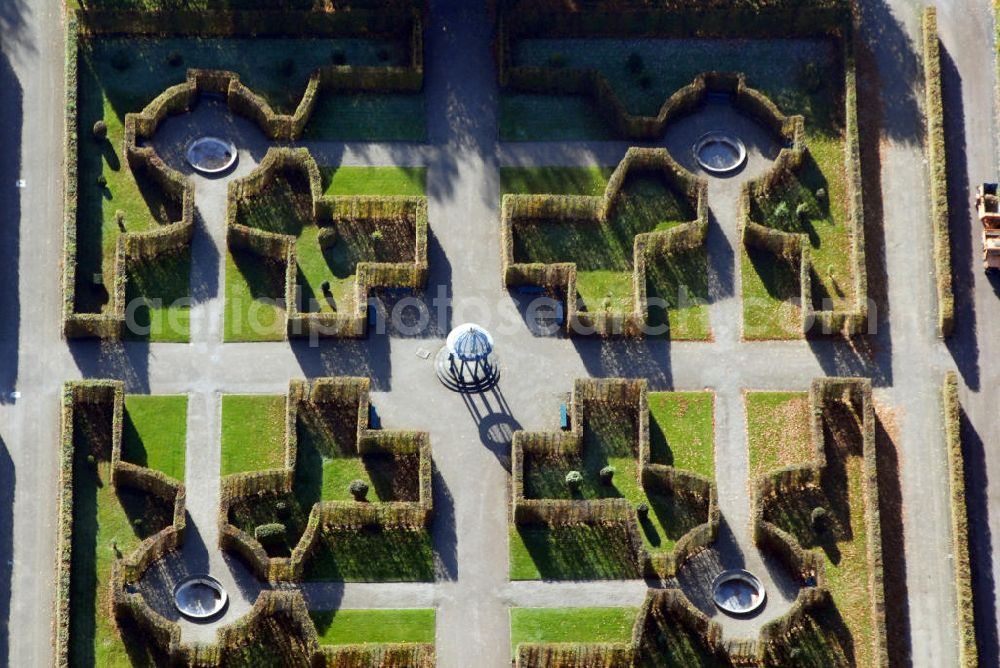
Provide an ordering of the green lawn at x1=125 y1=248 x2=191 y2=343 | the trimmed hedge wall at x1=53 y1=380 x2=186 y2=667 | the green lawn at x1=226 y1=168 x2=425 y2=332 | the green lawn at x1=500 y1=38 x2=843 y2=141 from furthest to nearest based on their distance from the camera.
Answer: the green lawn at x1=500 y1=38 x2=843 y2=141
the green lawn at x1=226 y1=168 x2=425 y2=332
the green lawn at x1=125 y1=248 x2=191 y2=343
the trimmed hedge wall at x1=53 y1=380 x2=186 y2=667

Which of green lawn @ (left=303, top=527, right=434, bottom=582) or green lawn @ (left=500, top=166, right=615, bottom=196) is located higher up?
green lawn @ (left=500, top=166, right=615, bottom=196)

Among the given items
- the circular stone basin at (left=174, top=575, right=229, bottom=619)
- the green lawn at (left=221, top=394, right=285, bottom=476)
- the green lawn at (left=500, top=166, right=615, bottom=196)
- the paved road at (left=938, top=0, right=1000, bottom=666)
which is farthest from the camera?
the green lawn at (left=500, top=166, right=615, bottom=196)

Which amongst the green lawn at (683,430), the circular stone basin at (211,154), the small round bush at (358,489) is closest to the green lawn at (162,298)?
the circular stone basin at (211,154)

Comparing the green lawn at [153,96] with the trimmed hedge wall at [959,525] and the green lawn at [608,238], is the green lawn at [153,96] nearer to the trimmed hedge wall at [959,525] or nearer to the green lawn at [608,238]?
the green lawn at [608,238]

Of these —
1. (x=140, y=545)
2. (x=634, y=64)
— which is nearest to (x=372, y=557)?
(x=140, y=545)

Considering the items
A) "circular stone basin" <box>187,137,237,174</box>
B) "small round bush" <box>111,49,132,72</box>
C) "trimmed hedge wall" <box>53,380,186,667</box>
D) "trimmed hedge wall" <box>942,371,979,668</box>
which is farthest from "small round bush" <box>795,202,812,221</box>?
"small round bush" <box>111,49,132,72</box>

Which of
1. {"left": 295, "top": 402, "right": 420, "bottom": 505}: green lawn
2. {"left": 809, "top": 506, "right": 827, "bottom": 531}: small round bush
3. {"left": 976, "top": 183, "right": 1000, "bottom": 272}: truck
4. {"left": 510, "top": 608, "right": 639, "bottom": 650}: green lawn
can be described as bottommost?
{"left": 510, "top": 608, "right": 639, "bottom": 650}: green lawn

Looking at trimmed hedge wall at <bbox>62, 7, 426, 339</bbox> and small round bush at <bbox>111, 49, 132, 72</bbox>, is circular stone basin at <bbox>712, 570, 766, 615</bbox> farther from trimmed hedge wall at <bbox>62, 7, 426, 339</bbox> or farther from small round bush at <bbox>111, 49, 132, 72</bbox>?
small round bush at <bbox>111, 49, 132, 72</bbox>
